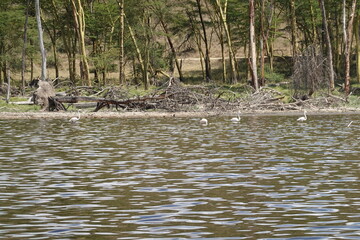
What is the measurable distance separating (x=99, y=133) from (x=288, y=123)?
26.7ft

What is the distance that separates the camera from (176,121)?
3388cm

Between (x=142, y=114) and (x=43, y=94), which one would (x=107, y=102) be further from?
(x=43, y=94)

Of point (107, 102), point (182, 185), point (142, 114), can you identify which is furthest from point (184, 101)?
point (182, 185)

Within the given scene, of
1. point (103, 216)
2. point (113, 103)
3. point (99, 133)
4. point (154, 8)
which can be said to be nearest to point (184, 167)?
point (103, 216)

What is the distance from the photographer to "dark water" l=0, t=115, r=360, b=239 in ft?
34.0

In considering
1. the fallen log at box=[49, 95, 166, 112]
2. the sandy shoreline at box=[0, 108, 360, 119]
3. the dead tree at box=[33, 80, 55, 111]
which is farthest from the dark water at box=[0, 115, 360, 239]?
the dead tree at box=[33, 80, 55, 111]

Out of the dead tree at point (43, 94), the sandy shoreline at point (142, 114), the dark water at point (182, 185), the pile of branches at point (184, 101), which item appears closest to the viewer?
the dark water at point (182, 185)

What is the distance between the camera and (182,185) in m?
14.3

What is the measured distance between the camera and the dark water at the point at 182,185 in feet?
34.0

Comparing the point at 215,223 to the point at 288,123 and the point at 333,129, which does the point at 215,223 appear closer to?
the point at 333,129

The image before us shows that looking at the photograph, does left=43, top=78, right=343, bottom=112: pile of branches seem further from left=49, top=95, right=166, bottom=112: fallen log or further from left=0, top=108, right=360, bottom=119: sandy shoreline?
left=0, top=108, right=360, bottom=119: sandy shoreline

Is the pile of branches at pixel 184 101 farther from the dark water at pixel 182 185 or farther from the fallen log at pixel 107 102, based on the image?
the dark water at pixel 182 185

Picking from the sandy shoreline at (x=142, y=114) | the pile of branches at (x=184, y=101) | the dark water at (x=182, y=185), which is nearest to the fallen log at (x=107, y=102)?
the pile of branches at (x=184, y=101)

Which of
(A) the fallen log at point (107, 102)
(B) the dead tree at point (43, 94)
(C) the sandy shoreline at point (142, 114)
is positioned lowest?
(C) the sandy shoreline at point (142, 114)
